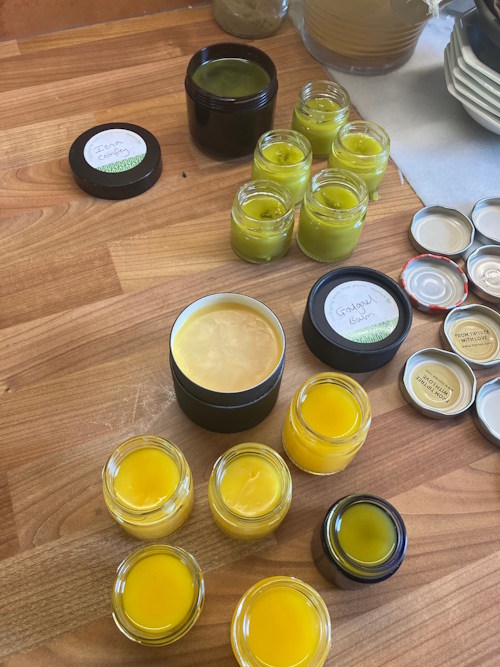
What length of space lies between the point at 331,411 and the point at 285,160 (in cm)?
46

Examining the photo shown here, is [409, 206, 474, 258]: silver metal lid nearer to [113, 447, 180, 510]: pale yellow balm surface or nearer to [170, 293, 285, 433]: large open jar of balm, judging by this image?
[170, 293, 285, 433]: large open jar of balm

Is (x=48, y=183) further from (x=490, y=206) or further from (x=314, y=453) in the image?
(x=490, y=206)

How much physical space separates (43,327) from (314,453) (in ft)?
1.41

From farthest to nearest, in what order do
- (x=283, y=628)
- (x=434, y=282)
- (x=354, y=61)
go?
(x=354, y=61), (x=434, y=282), (x=283, y=628)

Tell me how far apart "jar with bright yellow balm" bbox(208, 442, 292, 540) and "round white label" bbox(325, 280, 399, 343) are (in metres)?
0.23

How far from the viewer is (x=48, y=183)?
1007mm

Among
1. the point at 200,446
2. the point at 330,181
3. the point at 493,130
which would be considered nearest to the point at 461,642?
the point at 200,446

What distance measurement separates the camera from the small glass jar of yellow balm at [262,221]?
0.89 metres

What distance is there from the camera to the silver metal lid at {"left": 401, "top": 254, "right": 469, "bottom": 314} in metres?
0.90

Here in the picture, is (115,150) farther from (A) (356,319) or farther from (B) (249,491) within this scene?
(B) (249,491)

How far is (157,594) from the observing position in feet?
2.05

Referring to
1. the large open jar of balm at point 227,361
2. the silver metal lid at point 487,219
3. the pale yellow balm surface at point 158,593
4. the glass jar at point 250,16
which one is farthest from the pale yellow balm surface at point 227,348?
the glass jar at point 250,16

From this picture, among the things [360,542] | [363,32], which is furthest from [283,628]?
[363,32]

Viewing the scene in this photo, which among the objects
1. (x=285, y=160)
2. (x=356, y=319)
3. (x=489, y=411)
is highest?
(x=285, y=160)
